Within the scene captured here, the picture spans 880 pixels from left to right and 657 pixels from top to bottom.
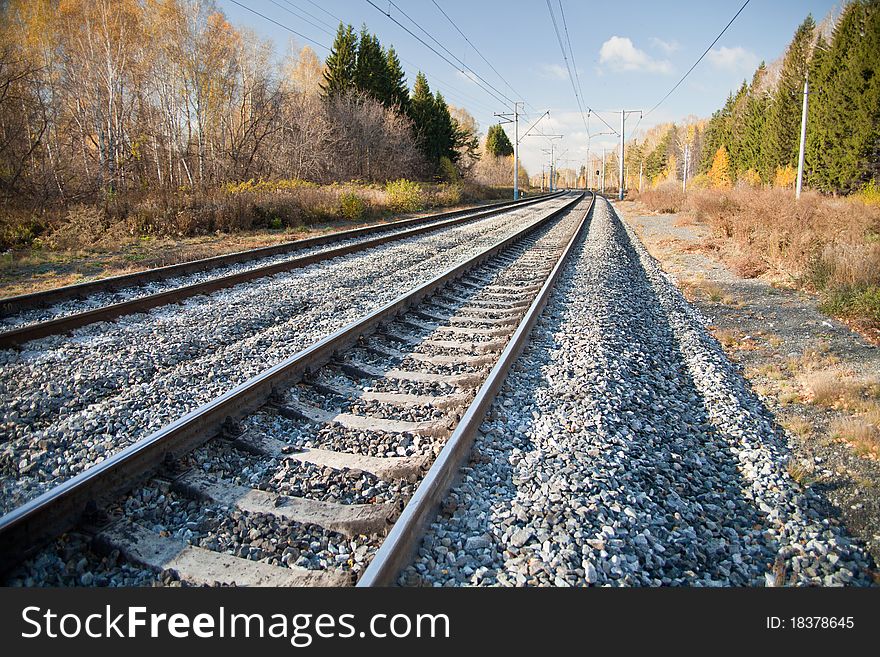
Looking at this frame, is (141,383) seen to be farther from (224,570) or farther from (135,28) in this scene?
(135,28)

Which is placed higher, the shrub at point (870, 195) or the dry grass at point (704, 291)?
the shrub at point (870, 195)

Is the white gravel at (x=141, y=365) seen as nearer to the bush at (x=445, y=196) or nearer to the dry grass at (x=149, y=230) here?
the dry grass at (x=149, y=230)

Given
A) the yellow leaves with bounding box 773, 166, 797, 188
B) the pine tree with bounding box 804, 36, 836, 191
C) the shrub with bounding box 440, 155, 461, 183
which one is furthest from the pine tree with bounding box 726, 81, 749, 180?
the shrub with bounding box 440, 155, 461, 183

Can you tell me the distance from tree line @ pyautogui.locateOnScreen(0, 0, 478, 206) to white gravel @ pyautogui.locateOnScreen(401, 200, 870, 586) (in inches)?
613

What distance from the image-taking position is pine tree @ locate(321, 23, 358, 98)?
40.6 m

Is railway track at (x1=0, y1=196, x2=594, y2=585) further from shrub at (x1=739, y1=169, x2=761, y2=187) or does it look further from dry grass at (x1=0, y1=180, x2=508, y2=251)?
shrub at (x1=739, y1=169, x2=761, y2=187)

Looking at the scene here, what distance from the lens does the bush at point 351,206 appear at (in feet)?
71.6

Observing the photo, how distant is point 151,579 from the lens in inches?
99.3

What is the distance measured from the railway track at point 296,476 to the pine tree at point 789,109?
52.6m

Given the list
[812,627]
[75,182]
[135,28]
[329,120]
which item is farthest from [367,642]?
[329,120]

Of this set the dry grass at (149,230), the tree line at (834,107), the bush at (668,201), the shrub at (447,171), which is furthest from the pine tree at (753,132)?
the dry grass at (149,230)

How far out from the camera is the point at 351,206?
872 inches

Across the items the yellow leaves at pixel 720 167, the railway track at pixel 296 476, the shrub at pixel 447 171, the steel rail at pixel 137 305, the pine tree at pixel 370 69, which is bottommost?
the railway track at pixel 296 476

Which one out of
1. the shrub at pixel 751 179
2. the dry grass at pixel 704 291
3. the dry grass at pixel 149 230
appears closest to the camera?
the dry grass at pixel 704 291
